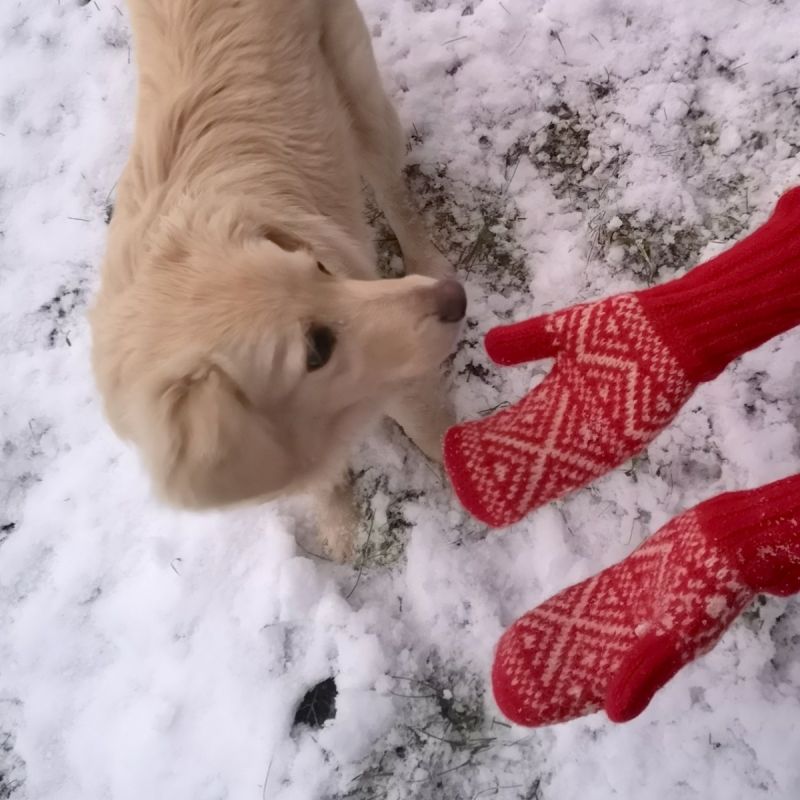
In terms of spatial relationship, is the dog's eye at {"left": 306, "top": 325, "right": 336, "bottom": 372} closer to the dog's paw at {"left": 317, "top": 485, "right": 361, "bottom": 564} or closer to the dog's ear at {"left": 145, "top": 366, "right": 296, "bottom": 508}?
the dog's ear at {"left": 145, "top": 366, "right": 296, "bottom": 508}

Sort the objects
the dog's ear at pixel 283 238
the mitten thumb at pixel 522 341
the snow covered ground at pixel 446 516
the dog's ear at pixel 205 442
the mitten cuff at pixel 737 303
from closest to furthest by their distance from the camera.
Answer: the dog's ear at pixel 205 442, the dog's ear at pixel 283 238, the mitten cuff at pixel 737 303, the mitten thumb at pixel 522 341, the snow covered ground at pixel 446 516

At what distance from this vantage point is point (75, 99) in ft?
9.51

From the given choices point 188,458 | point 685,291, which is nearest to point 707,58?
point 685,291

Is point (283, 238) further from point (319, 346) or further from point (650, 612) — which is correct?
point (650, 612)

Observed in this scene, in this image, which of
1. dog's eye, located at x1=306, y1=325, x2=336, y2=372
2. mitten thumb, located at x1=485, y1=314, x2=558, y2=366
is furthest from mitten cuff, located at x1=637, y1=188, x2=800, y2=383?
dog's eye, located at x1=306, y1=325, x2=336, y2=372

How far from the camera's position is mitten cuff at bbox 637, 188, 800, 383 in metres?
1.72

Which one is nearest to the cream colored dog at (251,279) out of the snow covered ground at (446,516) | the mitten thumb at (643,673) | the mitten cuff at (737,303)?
the snow covered ground at (446,516)

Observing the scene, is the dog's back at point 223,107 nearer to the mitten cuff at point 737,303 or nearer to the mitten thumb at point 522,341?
the mitten thumb at point 522,341

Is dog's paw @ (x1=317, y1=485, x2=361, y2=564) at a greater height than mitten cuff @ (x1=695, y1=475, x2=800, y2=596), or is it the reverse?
mitten cuff @ (x1=695, y1=475, x2=800, y2=596)

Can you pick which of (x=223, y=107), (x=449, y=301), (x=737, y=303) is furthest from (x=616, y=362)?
(x=223, y=107)

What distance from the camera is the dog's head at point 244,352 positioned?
4.46 feet

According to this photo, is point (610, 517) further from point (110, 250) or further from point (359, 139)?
point (110, 250)

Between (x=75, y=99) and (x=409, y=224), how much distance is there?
161 cm

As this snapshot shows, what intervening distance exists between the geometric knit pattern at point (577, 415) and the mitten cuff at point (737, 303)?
0.05 m
